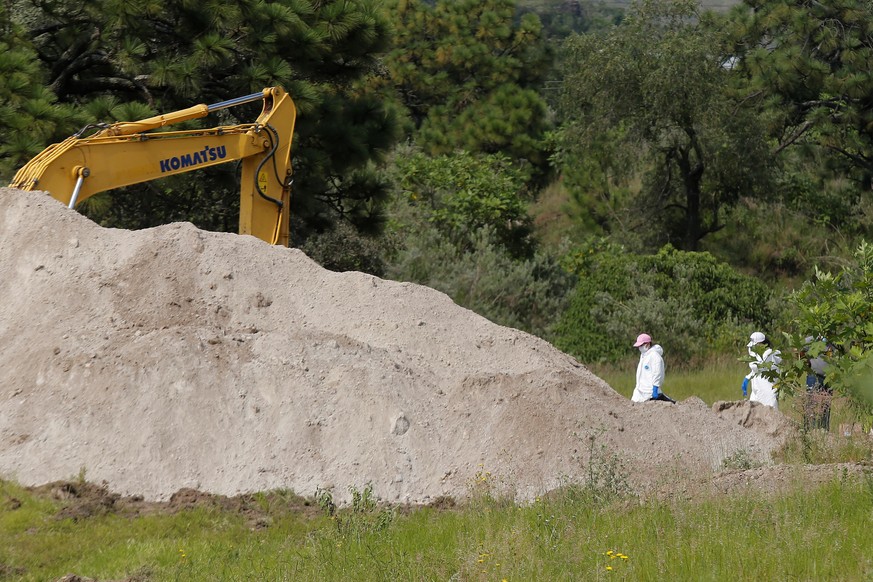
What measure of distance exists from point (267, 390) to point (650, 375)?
4.54m

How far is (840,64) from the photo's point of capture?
29344 mm

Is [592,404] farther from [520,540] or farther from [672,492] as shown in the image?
[520,540]

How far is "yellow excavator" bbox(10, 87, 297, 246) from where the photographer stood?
42.0 feet

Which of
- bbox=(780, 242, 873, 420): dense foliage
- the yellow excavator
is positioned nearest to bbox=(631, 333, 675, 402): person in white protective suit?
bbox=(780, 242, 873, 420): dense foliage

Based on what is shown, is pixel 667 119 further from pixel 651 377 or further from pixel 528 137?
pixel 651 377

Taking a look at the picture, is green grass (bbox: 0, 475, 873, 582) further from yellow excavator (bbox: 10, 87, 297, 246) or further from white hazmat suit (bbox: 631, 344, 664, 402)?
yellow excavator (bbox: 10, 87, 297, 246)

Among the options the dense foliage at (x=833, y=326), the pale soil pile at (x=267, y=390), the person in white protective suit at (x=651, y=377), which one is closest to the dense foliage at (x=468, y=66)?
the person in white protective suit at (x=651, y=377)

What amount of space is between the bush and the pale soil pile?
1020 centimetres

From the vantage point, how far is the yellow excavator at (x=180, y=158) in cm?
1281

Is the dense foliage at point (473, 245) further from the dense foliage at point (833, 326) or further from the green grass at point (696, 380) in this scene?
the dense foliage at point (833, 326)

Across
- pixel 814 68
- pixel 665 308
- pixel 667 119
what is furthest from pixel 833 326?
Answer: pixel 814 68

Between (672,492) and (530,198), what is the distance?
28889mm

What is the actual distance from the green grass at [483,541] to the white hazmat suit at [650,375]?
4.12 m

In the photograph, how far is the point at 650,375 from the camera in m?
12.8
